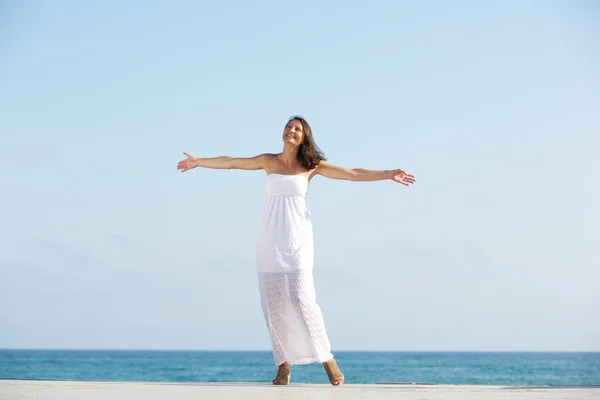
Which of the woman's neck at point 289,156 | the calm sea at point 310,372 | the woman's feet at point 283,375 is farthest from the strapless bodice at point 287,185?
the calm sea at point 310,372

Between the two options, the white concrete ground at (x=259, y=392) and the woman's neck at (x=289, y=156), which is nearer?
the white concrete ground at (x=259, y=392)

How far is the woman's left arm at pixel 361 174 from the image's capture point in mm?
6999

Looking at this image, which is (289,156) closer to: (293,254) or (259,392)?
(293,254)

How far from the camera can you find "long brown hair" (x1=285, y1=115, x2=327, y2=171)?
23.0 feet

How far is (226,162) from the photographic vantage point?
23.7 feet

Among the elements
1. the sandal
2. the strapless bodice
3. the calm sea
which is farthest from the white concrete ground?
the calm sea

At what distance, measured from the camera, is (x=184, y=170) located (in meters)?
7.34

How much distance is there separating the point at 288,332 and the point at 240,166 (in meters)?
1.50

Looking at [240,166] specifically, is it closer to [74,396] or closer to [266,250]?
[266,250]

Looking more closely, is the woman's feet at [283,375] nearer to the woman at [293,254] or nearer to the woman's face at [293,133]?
the woman at [293,254]

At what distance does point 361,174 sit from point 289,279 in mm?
1091

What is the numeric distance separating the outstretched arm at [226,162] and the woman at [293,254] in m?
0.16

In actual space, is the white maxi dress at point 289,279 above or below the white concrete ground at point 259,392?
above

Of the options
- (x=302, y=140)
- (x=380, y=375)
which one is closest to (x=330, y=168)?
(x=302, y=140)
